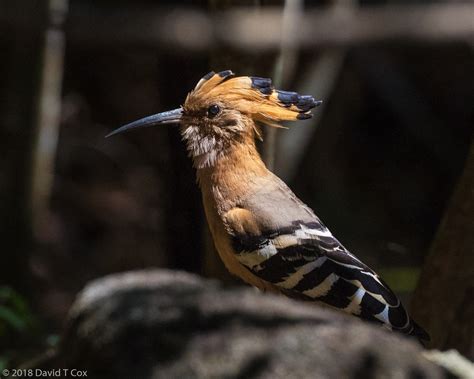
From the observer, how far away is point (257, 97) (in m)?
3.72

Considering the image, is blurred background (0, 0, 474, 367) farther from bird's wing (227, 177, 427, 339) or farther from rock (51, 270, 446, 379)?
rock (51, 270, 446, 379)

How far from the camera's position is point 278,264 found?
11.6ft

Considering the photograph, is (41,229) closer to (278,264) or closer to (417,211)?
(417,211)

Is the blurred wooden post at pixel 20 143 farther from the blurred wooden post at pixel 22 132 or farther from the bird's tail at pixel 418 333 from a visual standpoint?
the bird's tail at pixel 418 333

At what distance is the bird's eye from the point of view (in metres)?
3.78

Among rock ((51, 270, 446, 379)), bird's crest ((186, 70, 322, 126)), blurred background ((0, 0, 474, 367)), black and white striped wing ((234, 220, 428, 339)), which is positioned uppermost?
bird's crest ((186, 70, 322, 126))

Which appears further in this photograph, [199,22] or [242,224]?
[199,22]

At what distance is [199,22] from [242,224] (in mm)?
3095

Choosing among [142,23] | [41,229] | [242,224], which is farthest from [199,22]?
[242,224]

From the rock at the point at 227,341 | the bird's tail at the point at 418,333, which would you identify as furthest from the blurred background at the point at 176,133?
the rock at the point at 227,341

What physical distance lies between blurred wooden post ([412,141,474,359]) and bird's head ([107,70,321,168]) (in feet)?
2.16

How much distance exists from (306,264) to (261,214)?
26 cm

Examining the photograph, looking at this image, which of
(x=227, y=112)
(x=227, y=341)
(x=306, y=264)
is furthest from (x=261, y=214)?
(x=227, y=341)

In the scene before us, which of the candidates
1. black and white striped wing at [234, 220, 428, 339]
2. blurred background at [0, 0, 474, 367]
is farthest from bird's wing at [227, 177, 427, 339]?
blurred background at [0, 0, 474, 367]
